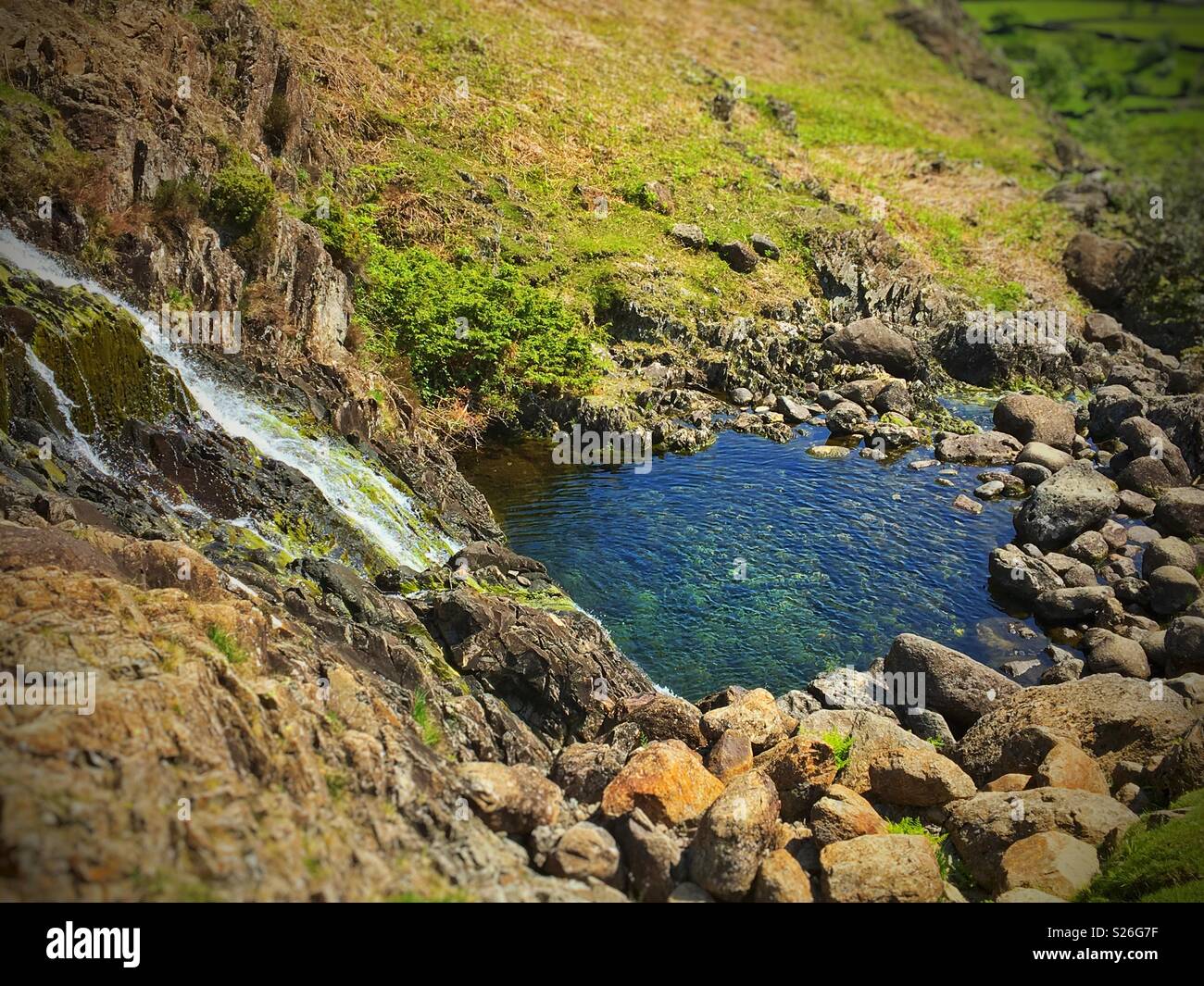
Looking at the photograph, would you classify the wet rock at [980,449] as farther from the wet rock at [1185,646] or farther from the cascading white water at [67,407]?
the cascading white water at [67,407]

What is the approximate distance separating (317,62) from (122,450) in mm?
36814

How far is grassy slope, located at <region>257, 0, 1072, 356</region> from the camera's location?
158 ft

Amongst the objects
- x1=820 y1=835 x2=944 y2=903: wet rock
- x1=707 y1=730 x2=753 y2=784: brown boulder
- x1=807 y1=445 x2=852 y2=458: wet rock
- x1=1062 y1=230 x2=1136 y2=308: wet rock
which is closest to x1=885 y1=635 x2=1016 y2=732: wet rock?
x1=707 y1=730 x2=753 y2=784: brown boulder

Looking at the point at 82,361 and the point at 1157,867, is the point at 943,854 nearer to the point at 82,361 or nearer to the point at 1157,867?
the point at 1157,867

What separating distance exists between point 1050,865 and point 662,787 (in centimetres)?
641

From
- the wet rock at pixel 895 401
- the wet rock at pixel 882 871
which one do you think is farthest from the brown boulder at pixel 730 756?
the wet rock at pixel 895 401

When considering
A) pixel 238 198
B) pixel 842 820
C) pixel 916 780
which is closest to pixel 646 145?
pixel 238 198

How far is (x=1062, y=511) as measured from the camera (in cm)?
3183

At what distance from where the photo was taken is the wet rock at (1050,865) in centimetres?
1388

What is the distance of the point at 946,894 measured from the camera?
1424 centimetres

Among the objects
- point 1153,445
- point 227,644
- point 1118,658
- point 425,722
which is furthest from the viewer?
point 1153,445

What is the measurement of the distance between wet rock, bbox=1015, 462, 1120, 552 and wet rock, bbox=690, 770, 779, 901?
22170 mm

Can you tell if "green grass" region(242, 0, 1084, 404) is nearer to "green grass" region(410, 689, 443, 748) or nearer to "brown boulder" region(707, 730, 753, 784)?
"green grass" region(410, 689, 443, 748)

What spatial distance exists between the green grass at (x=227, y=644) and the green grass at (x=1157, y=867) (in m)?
13.7
